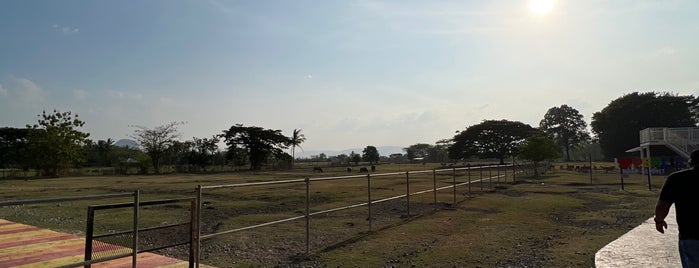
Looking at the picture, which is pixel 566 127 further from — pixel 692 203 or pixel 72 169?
pixel 692 203

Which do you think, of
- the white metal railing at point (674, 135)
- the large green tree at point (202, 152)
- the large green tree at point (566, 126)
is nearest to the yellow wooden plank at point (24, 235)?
the white metal railing at point (674, 135)

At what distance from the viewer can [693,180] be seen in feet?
13.4

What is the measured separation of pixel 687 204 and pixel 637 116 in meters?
78.4

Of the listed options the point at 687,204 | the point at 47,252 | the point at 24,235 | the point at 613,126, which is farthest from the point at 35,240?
the point at 613,126

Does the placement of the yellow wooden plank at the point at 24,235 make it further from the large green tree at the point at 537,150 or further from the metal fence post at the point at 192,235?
the large green tree at the point at 537,150

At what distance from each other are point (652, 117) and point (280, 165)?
2447 inches

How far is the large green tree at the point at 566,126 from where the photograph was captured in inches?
3841

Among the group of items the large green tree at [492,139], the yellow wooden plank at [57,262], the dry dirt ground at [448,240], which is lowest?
the dry dirt ground at [448,240]

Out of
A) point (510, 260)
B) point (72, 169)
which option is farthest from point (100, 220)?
point (72, 169)

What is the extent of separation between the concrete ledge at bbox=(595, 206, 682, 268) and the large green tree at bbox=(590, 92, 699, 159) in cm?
7090

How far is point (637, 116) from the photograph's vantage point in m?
68.9

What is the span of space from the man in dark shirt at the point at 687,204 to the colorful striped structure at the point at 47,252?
5996 mm

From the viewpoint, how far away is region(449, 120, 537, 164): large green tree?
243ft

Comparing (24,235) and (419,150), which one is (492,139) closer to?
(419,150)
